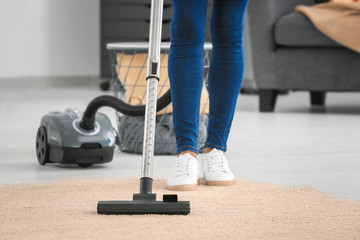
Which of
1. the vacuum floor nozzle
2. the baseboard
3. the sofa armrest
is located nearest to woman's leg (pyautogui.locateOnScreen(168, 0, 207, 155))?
the vacuum floor nozzle

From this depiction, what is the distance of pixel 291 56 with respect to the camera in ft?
11.3

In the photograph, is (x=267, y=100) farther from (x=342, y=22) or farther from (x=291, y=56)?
(x=342, y=22)

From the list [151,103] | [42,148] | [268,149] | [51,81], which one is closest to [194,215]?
[151,103]

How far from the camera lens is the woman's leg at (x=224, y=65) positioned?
1605mm

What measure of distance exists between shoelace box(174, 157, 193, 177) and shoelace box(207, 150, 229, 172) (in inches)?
2.6

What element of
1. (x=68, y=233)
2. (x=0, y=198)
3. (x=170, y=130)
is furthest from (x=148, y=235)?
(x=170, y=130)

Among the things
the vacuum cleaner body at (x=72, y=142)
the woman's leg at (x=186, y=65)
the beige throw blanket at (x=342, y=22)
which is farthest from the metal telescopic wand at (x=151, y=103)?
the beige throw blanket at (x=342, y=22)

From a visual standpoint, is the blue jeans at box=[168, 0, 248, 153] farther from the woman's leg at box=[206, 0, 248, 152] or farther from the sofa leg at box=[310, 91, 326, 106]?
the sofa leg at box=[310, 91, 326, 106]

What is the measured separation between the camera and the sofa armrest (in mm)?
3479

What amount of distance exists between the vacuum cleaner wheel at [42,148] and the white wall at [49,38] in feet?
10.3

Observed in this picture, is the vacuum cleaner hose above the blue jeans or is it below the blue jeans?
below

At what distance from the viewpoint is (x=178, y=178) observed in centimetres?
154

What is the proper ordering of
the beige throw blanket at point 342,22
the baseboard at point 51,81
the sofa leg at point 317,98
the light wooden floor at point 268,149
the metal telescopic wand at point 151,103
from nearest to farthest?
the metal telescopic wand at point 151,103 < the light wooden floor at point 268,149 < the beige throw blanket at point 342,22 < the sofa leg at point 317,98 < the baseboard at point 51,81

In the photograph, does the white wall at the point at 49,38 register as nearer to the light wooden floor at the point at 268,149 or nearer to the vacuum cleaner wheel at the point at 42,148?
the light wooden floor at the point at 268,149
